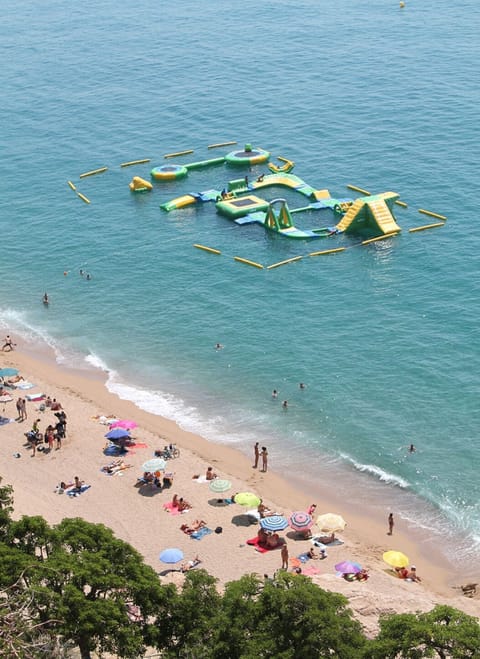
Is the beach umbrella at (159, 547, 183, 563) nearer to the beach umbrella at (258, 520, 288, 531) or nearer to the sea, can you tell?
the beach umbrella at (258, 520, 288, 531)

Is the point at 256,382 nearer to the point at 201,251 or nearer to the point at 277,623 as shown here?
the point at 201,251

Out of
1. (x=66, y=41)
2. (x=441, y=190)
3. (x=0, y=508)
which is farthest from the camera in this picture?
(x=66, y=41)

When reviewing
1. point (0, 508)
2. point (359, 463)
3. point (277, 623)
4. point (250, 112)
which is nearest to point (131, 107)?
point (250, 112)

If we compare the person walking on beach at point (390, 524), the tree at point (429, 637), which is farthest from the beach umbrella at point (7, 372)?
the tree at point (429, 637)

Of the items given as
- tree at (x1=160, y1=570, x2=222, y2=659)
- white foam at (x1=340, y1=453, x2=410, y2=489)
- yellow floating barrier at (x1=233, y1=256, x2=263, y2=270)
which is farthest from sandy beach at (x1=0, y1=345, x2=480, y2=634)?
yellow floating barrier at (x1=233, y1=256, x2=263, y2=270)

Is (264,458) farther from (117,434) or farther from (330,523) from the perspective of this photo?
(117,434)

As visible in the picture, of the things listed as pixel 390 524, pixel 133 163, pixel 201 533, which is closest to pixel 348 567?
pixel 390 524

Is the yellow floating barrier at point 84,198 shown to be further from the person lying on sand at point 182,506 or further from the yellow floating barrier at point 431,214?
the person lying on sand at point 182,506

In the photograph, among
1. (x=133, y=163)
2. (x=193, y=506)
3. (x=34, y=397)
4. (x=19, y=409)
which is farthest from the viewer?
(x=133, y=163)

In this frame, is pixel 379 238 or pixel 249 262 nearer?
pixel 249 262
